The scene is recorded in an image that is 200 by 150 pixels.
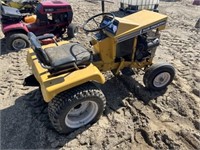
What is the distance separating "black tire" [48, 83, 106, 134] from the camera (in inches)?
107

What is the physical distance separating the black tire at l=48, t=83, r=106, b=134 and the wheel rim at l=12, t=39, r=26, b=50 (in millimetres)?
2863

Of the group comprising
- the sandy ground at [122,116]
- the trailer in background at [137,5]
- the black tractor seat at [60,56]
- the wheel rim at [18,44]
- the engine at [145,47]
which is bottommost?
the sandy ground at [122,116]

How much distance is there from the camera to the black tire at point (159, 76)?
3559mm

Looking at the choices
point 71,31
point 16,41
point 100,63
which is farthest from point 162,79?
point 16,41

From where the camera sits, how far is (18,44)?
5281mm

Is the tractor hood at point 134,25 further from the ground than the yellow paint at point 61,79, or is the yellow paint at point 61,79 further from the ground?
the tractor hood at point 134,25

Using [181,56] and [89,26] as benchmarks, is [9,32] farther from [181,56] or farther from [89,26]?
[181,56]

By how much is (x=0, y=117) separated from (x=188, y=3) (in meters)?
8.27

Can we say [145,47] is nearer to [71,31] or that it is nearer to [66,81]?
[66,81]

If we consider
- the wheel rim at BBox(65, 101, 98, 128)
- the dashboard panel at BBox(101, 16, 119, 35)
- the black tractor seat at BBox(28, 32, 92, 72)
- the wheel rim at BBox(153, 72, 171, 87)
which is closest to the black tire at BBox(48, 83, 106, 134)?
the wheel rim at BBox(65, 101, 98, 128)

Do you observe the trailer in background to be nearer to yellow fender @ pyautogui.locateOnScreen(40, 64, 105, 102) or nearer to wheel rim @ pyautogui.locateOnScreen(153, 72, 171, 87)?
wheel rim @ pyautogui.locateOnScreen(153, 72, 171, 87)

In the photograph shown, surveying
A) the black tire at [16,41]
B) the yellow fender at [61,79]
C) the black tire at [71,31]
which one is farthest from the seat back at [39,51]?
the black tire at [71,31]

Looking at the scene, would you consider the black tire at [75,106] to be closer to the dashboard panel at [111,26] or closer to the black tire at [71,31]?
the dashboard panel at [111,26]

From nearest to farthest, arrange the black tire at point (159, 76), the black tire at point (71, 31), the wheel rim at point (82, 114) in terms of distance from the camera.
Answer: the wheel rim at point (82, 114) < the black tire at point (159, 76) < the black tire at point (71, 31)
